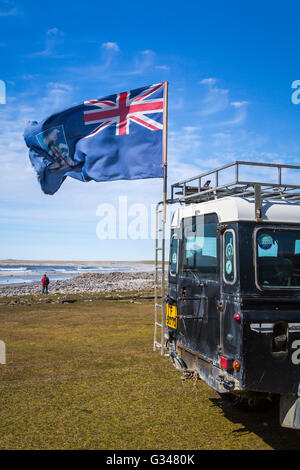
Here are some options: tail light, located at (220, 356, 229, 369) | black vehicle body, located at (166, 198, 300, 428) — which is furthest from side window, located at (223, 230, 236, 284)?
tail light, located at (220, 356, 229, 369)

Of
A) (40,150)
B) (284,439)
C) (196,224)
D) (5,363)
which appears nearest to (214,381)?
(284,439)

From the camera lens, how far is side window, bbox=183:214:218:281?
225 inches

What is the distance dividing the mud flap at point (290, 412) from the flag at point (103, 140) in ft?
19.6

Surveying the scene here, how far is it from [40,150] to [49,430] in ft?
23.5

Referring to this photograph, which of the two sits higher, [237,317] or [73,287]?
[237,317]

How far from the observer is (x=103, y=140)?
10.2 metres

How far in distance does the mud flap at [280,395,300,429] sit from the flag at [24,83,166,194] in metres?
5.97

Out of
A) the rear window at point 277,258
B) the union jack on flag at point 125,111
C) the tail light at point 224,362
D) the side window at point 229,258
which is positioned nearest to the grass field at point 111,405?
the tail light at point 224,362

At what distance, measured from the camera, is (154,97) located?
32.4ft

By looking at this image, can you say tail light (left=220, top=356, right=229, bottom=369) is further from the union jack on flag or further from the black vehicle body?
the union jack on flag

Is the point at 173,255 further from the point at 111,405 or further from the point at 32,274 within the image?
the point at 32,274

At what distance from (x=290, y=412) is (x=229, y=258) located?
2.00 meters

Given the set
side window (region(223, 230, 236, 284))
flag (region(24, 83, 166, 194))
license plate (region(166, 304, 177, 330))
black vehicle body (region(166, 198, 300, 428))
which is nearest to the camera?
black vehicle body (region(166, 198, 300, 428))

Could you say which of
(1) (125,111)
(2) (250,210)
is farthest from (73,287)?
(2) (250,210)
